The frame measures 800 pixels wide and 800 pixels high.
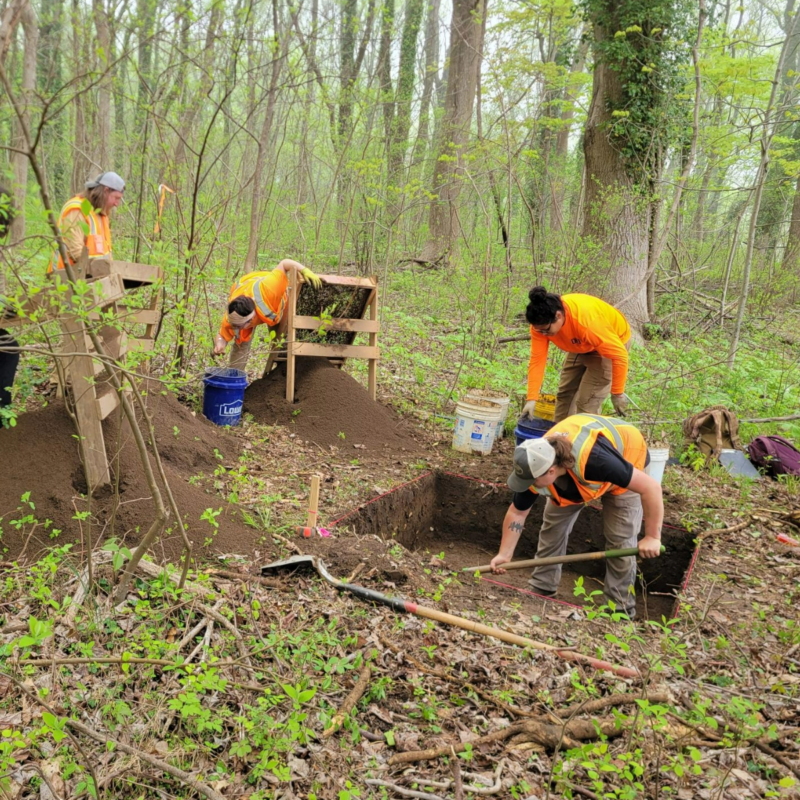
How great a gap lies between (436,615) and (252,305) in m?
3.56

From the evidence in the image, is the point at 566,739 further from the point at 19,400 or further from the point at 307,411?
the point at 19,400

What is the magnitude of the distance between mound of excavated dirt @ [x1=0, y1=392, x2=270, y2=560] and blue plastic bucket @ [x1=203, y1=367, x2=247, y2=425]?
4.41ft

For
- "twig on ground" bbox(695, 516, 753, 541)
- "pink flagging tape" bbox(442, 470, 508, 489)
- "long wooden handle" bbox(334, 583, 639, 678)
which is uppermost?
"long wooden handle" bbox(334, 583, 639, 678)

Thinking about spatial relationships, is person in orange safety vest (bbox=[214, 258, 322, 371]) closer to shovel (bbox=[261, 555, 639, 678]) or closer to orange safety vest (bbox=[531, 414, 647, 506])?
shovel (bbox=[261, 555, 639, 678])

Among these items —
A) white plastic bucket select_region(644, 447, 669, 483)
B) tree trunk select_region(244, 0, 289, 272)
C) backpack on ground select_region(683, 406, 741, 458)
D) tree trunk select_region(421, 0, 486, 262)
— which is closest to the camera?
white plastic bucket select_region(644, 447, 669, 483)

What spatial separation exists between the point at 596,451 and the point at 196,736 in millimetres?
2549

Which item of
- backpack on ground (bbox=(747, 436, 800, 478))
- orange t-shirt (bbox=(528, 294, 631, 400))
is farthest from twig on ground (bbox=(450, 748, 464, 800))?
backpack on ground (bbox=(747, 436, 800, 478))

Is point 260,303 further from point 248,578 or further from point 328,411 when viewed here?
point 248,578

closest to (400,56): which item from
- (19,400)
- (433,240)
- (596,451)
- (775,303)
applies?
(433,240)

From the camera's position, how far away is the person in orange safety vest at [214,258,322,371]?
19.2ft

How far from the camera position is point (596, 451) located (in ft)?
12.4

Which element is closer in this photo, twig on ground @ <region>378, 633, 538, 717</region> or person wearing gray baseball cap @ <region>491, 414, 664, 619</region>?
twig on ground @ <region>378, 633, 538, 717</region>

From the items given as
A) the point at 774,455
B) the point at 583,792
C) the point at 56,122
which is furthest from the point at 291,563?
the point at 56,122

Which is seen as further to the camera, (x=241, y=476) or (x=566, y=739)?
(x=241, y=476)
